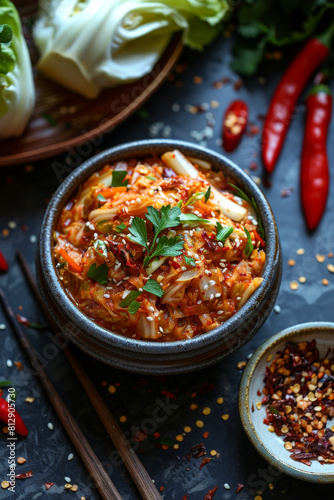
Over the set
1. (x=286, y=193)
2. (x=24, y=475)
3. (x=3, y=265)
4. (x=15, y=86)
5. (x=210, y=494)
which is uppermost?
(x=15, y=86)

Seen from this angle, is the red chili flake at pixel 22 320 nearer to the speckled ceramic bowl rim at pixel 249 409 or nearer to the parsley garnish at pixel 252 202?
the speckled ceramic bowl rim at pixel 249 409

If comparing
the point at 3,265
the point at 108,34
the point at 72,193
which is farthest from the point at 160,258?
the point at 108,34

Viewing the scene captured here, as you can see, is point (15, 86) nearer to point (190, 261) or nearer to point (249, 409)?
point (190, 261)

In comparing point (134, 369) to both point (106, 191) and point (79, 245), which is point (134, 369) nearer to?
point (79, 245)

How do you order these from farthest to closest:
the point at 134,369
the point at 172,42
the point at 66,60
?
the point at 172,42, the point at 66,60, the point at 134,369

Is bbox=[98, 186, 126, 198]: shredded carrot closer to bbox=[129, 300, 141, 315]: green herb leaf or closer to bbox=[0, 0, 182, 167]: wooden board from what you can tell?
bbox=[129, 300, 141, 315]: green herb leaf

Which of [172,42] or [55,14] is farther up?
[55,14]


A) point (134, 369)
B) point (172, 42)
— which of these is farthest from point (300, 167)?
point (134, 369)
